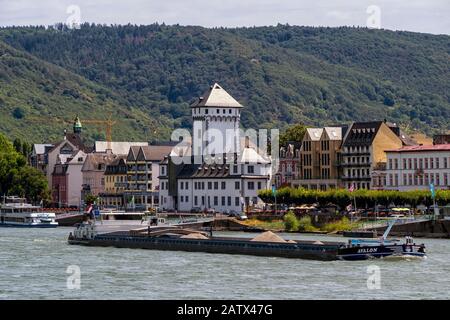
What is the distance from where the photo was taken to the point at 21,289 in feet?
207

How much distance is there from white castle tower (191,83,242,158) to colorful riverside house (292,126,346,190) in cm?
958

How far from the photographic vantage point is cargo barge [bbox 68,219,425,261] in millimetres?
82250

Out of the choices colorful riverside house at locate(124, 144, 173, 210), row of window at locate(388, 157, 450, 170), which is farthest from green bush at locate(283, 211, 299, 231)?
colorful riverside house at locate(124, 144, 173, 210)

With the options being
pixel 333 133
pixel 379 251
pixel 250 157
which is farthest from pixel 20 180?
pixel 379 251

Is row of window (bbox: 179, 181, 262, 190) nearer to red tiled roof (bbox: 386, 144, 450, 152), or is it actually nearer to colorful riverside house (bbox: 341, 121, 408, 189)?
colorful riverside house (bbox: 341, 121, 408, 189)

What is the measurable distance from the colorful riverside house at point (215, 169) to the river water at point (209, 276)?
63.0m

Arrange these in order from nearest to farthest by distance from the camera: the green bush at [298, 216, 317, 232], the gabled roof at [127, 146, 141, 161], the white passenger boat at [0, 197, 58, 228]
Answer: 1. the green bush at [298, 216, 317, 232]
2. the white passenger boat at [0, 197, 58, 228]
3. the gabled roof at [127, 146, 141, 161]

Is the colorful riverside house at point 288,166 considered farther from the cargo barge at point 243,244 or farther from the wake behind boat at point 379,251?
the wake behind boat at point 379,251

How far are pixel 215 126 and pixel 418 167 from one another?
35691 mm

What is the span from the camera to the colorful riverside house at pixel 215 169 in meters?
158

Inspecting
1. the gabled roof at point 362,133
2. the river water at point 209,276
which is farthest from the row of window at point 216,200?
the river water at point 209,276
